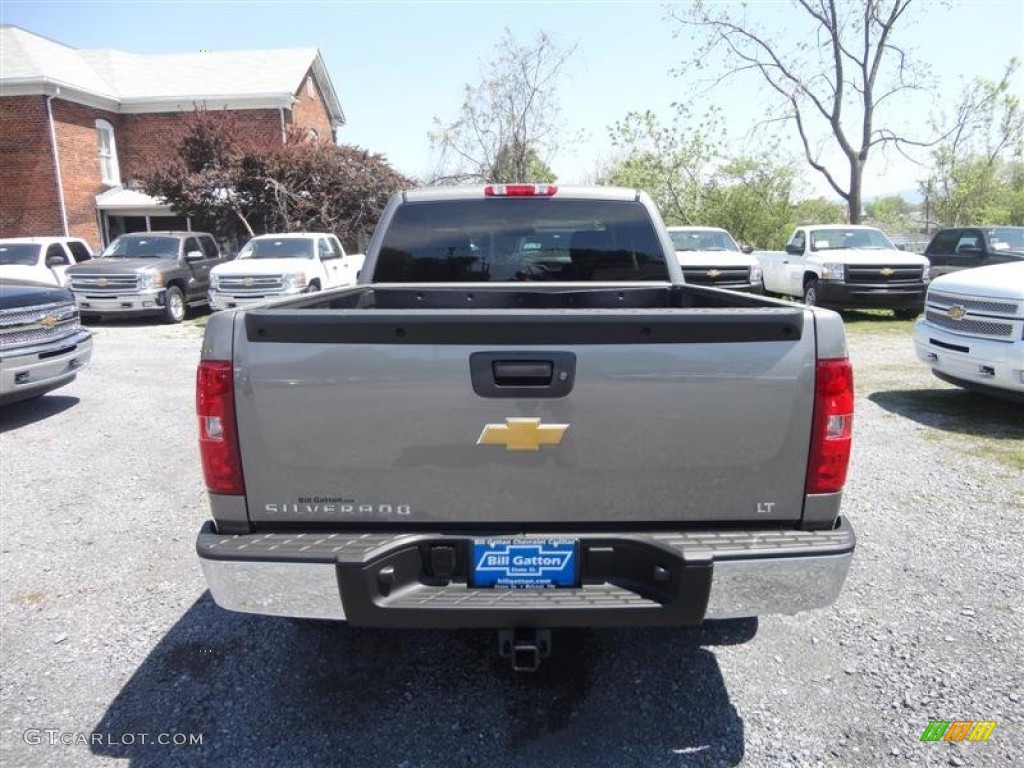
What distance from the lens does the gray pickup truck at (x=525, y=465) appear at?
2.25 meters

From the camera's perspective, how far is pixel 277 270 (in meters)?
14.6

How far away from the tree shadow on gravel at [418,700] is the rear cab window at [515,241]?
2068mm

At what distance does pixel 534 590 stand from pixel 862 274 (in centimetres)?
1348

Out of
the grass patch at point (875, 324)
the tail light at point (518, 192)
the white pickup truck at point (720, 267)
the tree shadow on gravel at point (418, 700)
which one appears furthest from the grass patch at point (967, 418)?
the white pickup truck at point (720, 267)

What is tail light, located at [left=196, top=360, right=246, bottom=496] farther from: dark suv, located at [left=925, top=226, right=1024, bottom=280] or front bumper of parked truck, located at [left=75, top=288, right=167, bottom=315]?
dark suv, located at [left=925, top=226, right=1024, bottom=280]

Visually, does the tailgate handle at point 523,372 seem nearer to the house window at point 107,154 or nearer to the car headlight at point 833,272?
the car headlight at point 833,272

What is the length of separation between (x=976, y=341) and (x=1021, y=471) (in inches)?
63.2

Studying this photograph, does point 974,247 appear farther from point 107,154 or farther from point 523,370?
point 107,154

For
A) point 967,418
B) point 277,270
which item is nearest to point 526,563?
point 967,418

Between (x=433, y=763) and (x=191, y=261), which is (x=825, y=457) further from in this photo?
(x=191, y=261)

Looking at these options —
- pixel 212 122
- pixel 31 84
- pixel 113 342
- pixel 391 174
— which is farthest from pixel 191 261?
pixel 31 84

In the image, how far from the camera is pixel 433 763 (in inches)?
98.3

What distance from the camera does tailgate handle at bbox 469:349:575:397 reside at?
2256 mm

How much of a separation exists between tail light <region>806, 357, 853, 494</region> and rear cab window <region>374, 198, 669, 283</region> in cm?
197
